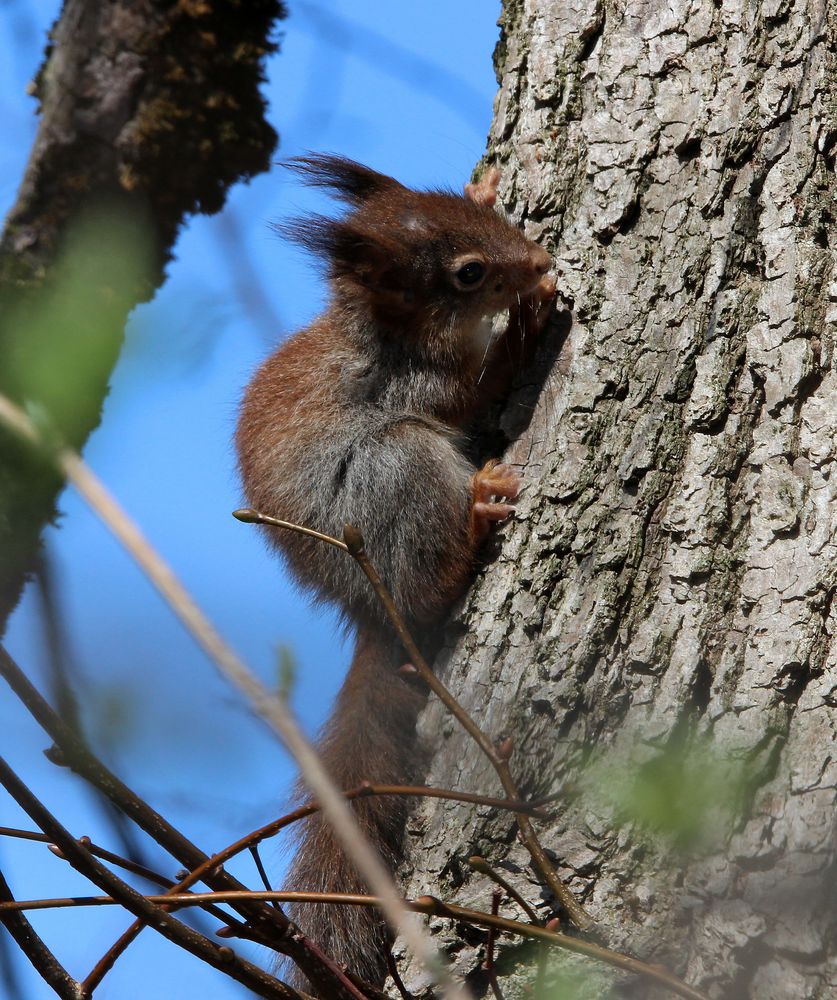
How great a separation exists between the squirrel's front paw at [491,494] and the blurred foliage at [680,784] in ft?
2.56

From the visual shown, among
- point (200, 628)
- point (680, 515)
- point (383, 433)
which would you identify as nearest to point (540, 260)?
point (383, 433)

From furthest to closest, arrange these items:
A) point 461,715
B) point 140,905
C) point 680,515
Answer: point 680,515
point 461,715
point 140,905

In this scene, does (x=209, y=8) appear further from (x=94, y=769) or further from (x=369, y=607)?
(x=94, y=769)

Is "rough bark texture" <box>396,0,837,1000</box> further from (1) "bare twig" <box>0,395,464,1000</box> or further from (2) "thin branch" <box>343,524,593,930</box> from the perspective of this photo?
(1) "bare twig" <box>0,395,464,1000</box>

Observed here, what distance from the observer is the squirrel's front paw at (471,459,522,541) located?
113 inches

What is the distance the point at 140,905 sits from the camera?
1.52 metres

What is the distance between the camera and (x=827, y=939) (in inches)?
79.4

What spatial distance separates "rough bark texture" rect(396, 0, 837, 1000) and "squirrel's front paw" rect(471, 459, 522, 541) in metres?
0.08

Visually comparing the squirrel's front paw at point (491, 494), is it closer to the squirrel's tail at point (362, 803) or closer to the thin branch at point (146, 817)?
the squirrel's tail at point (362, 803)

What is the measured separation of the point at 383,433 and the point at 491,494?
71cm

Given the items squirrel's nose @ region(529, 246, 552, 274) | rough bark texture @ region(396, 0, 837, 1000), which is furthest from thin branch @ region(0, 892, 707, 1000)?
squirrel's nose @ region(529, 246, 552, 274)

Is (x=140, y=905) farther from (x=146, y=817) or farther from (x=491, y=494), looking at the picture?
(x=491, y=494)

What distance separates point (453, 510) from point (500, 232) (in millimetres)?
917

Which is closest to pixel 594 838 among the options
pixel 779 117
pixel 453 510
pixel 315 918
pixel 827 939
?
pixel 827 939
